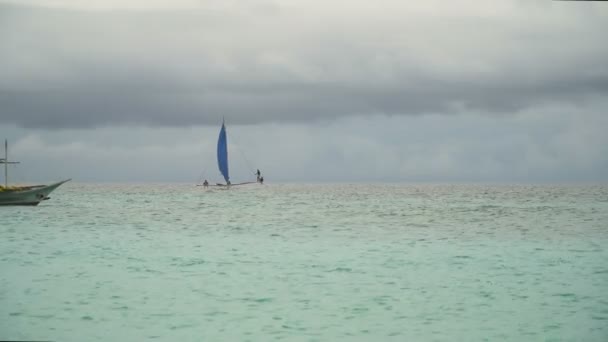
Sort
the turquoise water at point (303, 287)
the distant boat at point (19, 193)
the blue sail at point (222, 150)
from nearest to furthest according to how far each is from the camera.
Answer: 1. the turquoise water at point (303, 287)
2. the distant boat at point (19, 193)
3. the blue sail at point (222, 150)

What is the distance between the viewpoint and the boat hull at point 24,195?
46469 millimetres

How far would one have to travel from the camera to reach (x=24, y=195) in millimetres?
48062

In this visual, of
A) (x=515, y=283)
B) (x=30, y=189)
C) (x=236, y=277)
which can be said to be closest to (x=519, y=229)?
(x=515, y=283)

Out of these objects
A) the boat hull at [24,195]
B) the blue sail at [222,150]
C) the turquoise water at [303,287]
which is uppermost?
the blue sail at [222,150]

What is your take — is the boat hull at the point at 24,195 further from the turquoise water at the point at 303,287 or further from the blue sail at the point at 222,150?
the blue sail at the point at 222,150

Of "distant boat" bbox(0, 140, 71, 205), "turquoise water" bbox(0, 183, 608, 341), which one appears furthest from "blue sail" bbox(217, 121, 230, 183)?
"turquoise water" bbox(0, 183, 608, 341)

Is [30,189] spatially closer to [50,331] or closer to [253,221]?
[253,221]

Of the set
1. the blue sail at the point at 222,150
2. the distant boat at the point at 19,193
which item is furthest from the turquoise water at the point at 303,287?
the blue sail at the point at 222,150

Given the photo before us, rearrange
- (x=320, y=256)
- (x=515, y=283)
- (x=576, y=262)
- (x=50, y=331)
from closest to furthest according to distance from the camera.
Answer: (x=50, y=331) → (x=515, y=283) → (x=576, y=262) → (x=320, y=256)

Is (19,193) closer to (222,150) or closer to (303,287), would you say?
(222,150)

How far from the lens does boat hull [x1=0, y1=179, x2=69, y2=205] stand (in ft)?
152

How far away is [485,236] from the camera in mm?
29672

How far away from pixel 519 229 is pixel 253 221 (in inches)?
614

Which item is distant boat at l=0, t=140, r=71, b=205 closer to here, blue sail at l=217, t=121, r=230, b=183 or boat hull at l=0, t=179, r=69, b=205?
boat hull at l=0, t=179, r=69, b=205
